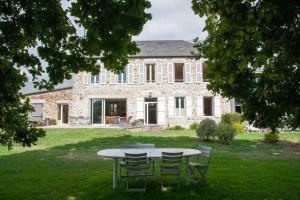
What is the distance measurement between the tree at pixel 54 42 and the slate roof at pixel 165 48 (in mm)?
20763

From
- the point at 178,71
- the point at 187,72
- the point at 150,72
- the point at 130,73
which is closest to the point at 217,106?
the point at 187,72

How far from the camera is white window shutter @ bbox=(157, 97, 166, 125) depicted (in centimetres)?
2577

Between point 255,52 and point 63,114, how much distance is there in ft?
81.2

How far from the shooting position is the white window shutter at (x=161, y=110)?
25.8m

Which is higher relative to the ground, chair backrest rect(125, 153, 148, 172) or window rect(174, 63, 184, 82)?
window rect(174, 63, 184, 82)

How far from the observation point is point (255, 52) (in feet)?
18.5

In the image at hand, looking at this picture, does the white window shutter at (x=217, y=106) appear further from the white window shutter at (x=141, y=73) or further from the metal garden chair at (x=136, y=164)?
the metal garden chair at (x=136, y=164)

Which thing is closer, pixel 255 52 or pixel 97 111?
pixel 255 52

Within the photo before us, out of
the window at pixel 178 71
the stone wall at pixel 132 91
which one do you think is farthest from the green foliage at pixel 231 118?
the window at pixel 178 71

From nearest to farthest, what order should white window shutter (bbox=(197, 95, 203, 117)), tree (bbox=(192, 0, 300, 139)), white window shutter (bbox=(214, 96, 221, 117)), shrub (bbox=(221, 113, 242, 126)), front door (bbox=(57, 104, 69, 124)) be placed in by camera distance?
tree (bbox=(192, 0, 300, 139))
shrub (bbox=(221, 113, 242, 126))
white window shutter (bbox=(214, 96, 221, 117))
white window shutter (bbox=(197, 95, 203, 117))
front door (bbox=(57, 104, 69, 124))

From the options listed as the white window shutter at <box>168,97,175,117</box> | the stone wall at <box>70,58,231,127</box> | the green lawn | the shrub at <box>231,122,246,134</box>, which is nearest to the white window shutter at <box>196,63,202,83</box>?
the stone wall at <box>70,58,231,127</box>

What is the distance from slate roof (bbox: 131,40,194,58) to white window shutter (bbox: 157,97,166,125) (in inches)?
141

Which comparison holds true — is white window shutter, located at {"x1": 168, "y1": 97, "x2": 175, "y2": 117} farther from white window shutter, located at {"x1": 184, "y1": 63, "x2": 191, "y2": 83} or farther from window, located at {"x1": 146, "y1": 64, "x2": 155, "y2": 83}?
window, located at {"x1": 146, "y1": 64, "x2": 155, "y2": 83}

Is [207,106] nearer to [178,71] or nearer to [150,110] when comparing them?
[178,71]
